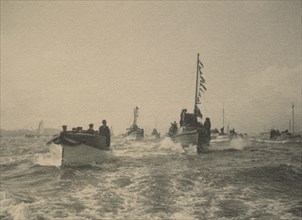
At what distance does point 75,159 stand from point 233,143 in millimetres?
26993

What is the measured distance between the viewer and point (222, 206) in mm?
8273

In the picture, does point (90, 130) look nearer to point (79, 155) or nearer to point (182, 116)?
point (79, 155)

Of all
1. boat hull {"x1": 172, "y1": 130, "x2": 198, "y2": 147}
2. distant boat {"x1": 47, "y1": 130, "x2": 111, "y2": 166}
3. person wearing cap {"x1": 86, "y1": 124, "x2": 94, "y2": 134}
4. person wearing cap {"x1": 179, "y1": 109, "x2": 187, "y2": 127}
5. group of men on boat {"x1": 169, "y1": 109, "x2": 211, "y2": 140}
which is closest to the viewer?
distant boat {"x1": 47, "y1": 130, "x2": 111, "y2": 166}

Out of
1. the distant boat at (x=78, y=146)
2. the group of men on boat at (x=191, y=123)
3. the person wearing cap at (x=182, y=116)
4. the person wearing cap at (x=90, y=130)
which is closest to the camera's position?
the distant boat at (x=78, y=146)

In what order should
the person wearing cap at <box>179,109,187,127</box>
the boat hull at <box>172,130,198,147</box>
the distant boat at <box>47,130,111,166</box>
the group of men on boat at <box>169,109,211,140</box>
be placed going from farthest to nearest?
1. the person wearing cap at <box>179,109,187,127</box>
2. the group of men on boat at <box>169,109,211,140</box>
3. the boat hull at <box>172,130,198,147</box>
4. the distant boat at <box>47,130,111,166</box>

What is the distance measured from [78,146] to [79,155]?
1.82 feet

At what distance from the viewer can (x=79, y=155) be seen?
16500mm

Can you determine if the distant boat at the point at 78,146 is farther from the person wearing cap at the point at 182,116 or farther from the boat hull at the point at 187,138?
the person wearing cap at the point at 182,116

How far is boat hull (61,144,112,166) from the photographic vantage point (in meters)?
16.0

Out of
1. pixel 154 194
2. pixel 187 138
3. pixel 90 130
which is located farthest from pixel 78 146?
pixel 187 138

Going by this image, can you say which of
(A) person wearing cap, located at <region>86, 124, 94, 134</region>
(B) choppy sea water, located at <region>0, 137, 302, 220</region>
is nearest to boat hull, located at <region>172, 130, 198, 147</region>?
(A) person wearing cap, located at <region>86, 124, 94, 134</region>

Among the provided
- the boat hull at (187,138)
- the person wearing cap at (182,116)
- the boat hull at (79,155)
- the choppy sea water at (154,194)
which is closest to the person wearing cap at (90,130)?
the boat hull at (79,155)

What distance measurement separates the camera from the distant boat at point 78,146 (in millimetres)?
15859

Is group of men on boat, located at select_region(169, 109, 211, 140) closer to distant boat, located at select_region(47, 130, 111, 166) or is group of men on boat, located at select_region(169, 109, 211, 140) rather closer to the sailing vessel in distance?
the sailing vessel in distance
